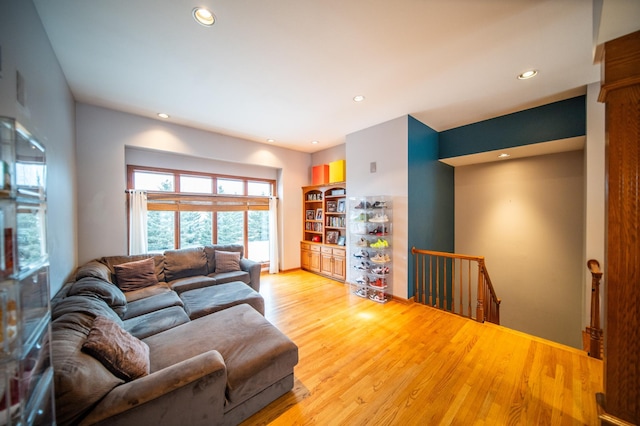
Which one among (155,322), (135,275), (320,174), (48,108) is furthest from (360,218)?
(48,108)

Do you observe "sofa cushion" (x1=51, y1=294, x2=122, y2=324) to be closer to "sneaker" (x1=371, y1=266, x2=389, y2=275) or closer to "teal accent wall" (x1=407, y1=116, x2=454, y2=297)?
"sneaker" (x1=371, y1=266, x2=389, y2=275)

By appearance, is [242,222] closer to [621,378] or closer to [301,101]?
[301,101]

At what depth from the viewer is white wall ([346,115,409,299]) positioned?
3.57 m

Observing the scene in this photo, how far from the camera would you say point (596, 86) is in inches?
100

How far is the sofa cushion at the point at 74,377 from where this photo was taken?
3.15ft

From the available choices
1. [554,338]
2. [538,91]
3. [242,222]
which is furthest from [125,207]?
[554,338]

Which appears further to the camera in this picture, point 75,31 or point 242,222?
point 242,222

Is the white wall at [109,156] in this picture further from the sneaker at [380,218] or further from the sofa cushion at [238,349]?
the sneaker at [380,218]

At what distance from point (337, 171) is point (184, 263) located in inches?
131

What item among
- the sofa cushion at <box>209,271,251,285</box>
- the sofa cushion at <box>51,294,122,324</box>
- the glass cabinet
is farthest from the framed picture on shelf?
the glass cabinet

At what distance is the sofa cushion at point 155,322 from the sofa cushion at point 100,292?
20cm

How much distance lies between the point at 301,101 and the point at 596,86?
11.6ft

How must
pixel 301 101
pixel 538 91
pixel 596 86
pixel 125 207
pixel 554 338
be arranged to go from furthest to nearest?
pixel 554 338
pixel 125 207
pixel 301 101
pixel 538 91
pixel 596 86

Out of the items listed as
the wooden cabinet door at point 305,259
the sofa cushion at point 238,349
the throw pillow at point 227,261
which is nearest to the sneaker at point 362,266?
the wooden cabinet door at point 305,259
